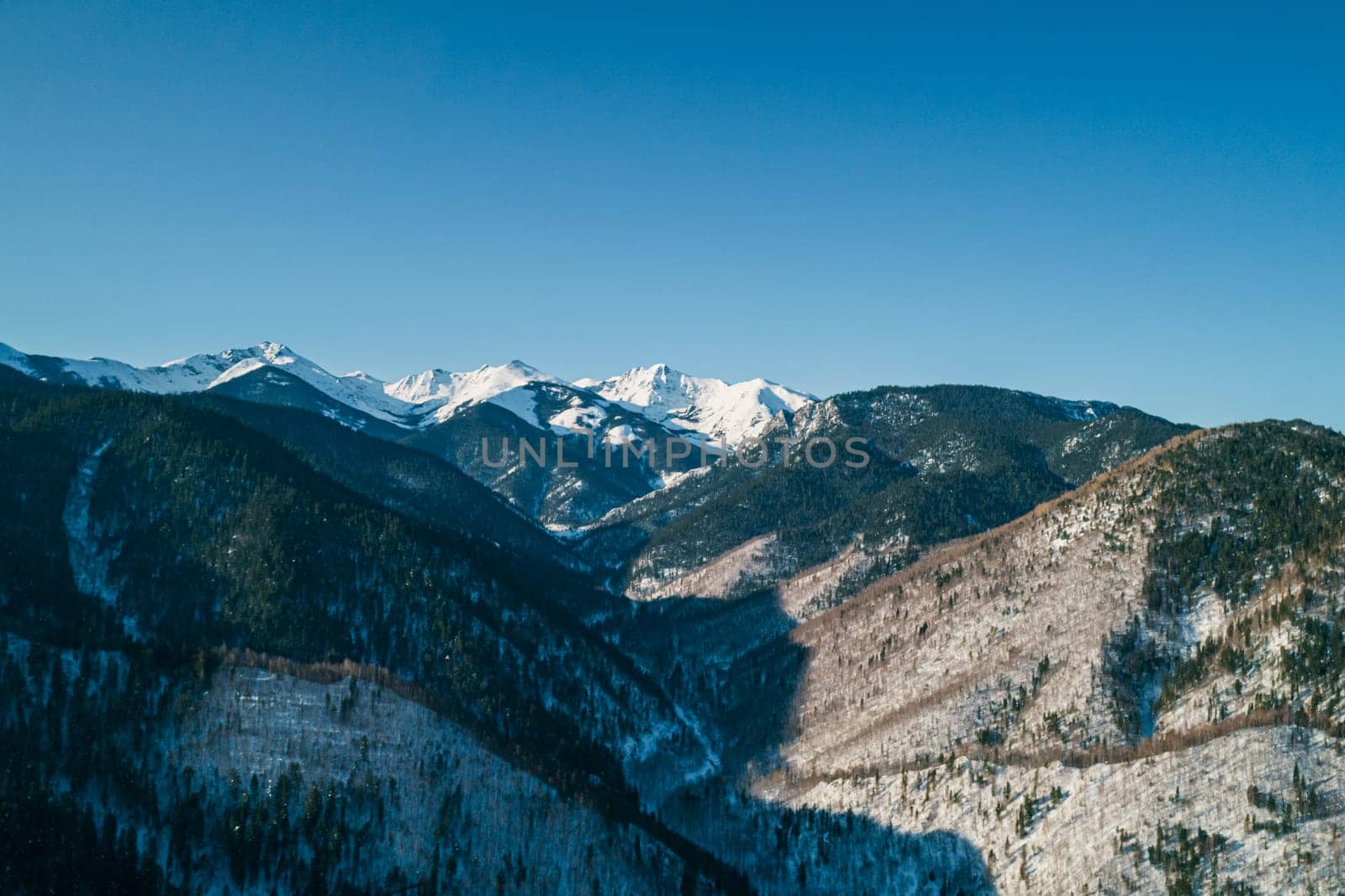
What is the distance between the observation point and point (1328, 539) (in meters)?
189

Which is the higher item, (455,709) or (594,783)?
(455,709)

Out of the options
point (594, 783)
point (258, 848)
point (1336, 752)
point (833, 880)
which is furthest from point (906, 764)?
point (258, 848)

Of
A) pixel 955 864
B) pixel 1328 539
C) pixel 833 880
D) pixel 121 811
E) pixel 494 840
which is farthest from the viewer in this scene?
pixel 1328 539

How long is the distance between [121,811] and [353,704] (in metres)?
37.7

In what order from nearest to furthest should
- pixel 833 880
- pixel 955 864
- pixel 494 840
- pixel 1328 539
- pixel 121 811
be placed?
pixel 121 811 → pixel 494 840 → pixel 955 864 → pixel 833 880 → pixel 1328 539

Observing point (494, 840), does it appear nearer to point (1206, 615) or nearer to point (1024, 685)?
point (1024, 685)

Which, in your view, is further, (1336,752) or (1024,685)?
(1024,685)

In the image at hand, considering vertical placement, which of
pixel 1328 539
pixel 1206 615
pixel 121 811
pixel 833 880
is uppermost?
pixel 1328 539

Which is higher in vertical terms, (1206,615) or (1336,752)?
(1206,615)

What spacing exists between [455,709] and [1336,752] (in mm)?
145231

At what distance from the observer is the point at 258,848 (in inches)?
5571

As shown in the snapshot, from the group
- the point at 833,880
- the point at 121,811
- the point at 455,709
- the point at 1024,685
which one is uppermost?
the point at 1024,685

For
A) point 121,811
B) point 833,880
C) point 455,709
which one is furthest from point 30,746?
point 833,880

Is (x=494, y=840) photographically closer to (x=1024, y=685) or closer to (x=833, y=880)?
(x=833, y=880)
